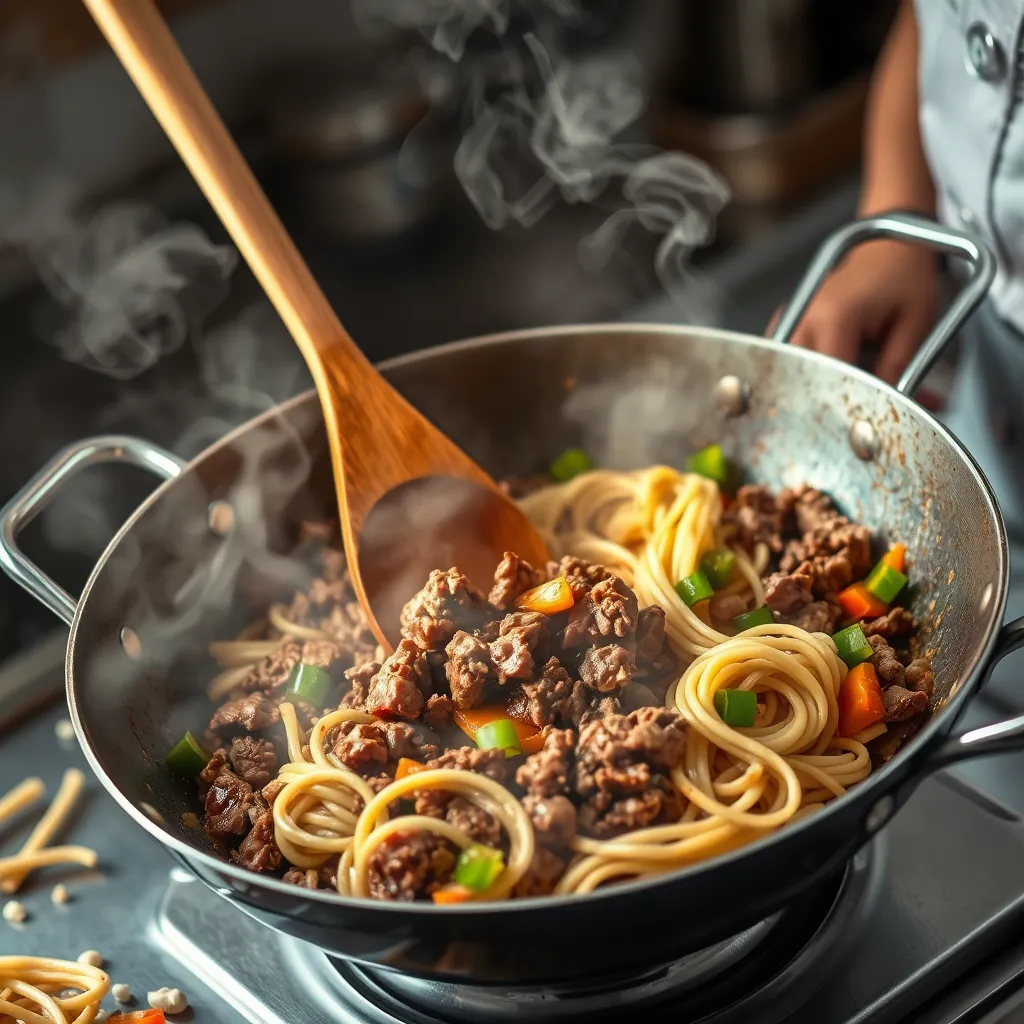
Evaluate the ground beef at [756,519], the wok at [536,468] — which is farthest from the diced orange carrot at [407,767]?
the ground beef at [756,519]

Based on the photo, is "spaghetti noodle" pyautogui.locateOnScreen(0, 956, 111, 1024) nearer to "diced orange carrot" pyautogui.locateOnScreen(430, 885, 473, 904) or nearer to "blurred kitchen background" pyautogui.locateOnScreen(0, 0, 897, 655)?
"diced orange carrot" pyautogui.locateOnScreen(430, 885, 473, 904)

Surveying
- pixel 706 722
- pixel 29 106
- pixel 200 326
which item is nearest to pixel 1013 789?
pixel 706 722

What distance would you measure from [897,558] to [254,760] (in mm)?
1269

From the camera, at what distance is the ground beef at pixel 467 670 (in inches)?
75.1

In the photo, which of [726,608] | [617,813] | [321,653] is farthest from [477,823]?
[726,608]

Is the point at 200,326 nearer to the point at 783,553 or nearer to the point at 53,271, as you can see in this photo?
the point at 53,271

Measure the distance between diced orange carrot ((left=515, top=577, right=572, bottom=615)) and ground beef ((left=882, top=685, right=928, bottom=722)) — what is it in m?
0.57

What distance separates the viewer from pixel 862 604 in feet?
7.07

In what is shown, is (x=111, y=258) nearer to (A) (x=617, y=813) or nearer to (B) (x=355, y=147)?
(B) (x=355, y=147)

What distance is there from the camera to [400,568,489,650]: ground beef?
2008 millimetres

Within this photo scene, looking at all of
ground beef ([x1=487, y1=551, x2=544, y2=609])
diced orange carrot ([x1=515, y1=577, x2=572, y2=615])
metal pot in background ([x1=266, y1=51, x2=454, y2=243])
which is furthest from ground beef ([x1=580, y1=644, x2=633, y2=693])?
metal pot in background ([x1=266, y1=51, x2=454, y2=243])

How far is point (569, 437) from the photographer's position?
8.94ft

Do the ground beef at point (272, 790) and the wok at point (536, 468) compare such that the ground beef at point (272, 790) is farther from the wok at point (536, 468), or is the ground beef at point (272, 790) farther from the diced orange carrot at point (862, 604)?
the diced orange carrot at point (862, 604)

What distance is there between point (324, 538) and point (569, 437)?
64 centimetres
